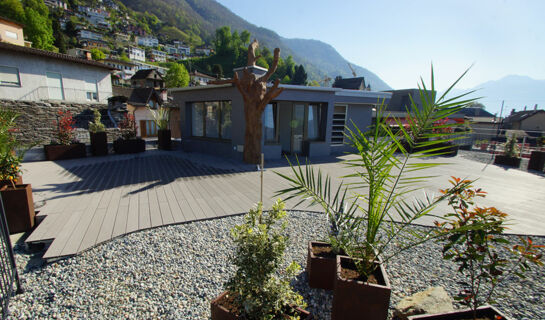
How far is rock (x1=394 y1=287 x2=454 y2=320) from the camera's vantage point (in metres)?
2.05

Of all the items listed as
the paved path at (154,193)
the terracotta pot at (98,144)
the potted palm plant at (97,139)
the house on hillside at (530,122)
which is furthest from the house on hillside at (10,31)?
the house on hillside at (530,122)

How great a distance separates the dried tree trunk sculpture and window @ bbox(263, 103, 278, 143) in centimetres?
122

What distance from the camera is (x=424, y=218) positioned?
4.54 meters


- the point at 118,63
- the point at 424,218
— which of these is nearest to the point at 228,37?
the point at 118,63

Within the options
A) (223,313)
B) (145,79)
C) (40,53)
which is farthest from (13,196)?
(145,79)

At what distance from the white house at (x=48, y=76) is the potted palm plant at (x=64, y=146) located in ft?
35.8

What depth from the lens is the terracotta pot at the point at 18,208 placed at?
3.46m

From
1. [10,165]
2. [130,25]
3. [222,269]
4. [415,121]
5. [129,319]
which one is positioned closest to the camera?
[415,121]

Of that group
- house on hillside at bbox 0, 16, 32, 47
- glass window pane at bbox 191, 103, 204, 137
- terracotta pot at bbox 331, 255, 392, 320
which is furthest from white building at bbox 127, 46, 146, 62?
terracotta pot at bbox 331, 255, 392, 320

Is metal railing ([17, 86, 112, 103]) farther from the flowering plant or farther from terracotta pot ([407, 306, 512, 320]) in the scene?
terracotta pot ([407, 306, 512, 320])

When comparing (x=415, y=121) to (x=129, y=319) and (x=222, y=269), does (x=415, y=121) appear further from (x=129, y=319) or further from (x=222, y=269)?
(x=129, y=319)

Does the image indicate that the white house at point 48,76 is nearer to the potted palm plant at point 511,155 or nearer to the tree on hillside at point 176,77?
the potted palm plant at point 511,155

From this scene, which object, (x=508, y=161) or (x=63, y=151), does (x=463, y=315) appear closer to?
(x=63, y=151)

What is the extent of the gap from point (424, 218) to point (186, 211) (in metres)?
4.35
